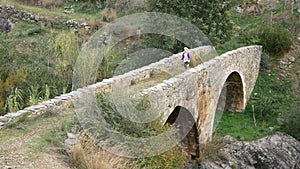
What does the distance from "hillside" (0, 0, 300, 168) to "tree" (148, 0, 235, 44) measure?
2.18ft

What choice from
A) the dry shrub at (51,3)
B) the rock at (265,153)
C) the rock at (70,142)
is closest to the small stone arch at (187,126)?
the rock at (265,153)

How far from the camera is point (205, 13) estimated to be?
1758 cm

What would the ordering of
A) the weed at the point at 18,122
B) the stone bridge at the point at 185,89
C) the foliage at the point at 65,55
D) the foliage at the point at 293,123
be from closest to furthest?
the weed at the point at 18,122, the stone bridge at the point at 185,89, the foliage at the point at 65,55, the foliage at the point at 293,123

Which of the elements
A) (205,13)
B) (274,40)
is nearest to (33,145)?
(205,13)

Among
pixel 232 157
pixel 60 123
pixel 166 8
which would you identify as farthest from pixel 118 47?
pixel 60 123

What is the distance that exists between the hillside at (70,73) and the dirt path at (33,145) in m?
0.01

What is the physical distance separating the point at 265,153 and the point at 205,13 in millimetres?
7267

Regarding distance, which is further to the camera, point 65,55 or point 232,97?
point 232,97

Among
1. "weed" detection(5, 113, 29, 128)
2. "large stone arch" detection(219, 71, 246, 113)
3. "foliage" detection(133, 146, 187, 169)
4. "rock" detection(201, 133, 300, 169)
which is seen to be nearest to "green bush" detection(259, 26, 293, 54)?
"large stone arch" detection(219, 71, 246, 113)

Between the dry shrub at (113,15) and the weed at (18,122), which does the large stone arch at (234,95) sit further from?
the weed at (18,122)

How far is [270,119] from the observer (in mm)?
15375

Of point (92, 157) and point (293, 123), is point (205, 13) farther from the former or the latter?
point (92, 157)

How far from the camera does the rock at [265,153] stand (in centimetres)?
1251

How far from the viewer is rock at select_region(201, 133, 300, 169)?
1251cm
